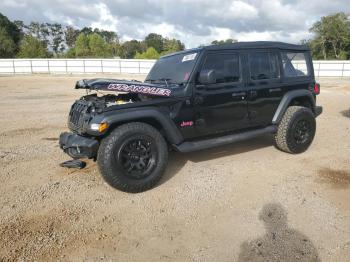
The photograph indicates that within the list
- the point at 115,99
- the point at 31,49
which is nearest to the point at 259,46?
the point at 115,99

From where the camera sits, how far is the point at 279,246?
3.12m

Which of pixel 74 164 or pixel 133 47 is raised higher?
pixel 133 47

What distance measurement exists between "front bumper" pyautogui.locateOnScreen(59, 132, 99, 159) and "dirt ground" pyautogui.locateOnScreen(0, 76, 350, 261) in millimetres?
532

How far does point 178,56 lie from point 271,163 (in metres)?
2.37

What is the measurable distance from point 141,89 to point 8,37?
72.7 meters

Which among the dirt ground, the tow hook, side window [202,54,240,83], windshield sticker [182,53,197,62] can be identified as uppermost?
windshield sticker [182,53,197,62]

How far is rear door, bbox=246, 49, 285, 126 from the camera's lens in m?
5.30

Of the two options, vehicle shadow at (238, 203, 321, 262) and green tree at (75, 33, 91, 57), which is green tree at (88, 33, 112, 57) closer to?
green tree at (75, 33, 91, 57)

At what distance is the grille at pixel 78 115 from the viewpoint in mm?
4484

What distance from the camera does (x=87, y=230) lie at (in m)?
3.46

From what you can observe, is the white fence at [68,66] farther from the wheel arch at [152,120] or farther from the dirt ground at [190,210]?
the wheel arch at [152,120]

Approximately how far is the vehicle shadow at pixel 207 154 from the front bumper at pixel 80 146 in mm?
1161

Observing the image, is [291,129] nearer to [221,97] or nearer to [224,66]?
[221,97]

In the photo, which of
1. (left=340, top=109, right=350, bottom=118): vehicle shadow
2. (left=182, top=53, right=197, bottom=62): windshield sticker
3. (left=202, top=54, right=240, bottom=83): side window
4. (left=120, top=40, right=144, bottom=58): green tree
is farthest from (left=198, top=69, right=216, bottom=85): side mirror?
(left=120, top=40, right=144, bottom=58): green tree
